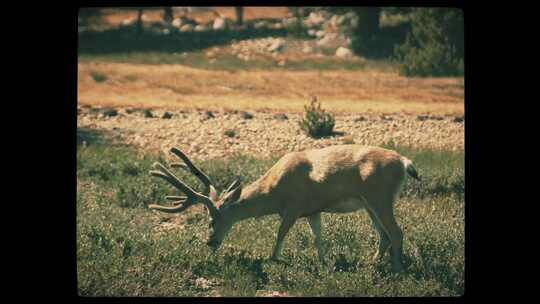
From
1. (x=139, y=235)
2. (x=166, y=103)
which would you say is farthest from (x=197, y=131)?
(x=139, y=235)

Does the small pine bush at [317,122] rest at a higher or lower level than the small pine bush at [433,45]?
lower

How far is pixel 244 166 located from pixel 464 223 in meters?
3.31

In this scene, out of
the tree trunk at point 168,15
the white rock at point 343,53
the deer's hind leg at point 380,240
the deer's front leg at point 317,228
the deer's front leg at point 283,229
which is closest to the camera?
the deer's front leg at point 283,229

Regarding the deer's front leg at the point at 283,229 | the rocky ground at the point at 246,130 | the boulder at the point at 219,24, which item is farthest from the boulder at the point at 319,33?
the deer's front leg at the point at 283,229

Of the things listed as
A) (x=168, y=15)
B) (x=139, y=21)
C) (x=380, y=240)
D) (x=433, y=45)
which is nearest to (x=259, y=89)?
(x=168, y=15)

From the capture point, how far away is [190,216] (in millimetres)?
13570

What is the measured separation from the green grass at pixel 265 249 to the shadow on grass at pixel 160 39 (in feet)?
6.91

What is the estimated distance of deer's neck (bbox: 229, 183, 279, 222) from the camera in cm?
1224

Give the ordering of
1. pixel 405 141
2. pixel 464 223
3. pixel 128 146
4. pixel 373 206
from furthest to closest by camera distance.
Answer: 1. pixel 128 146
2. pixel 405 141
3. pixel 464 223
4. pixel 373 206

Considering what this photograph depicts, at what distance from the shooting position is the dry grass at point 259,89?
14742 millimetres

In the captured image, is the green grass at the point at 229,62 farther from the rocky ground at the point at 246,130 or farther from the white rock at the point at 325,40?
the rocky ground at the point at 246,130

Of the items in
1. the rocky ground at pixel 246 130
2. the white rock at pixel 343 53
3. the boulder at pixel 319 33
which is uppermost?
the boulder at pixel 319 33

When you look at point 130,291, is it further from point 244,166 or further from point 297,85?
point 297,85

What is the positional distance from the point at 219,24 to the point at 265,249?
3995 millimetres
